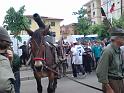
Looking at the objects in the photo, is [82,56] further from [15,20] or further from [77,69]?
[15,20]

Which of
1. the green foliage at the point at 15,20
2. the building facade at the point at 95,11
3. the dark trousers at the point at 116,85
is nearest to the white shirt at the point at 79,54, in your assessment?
the green foliage at the point at 15,20

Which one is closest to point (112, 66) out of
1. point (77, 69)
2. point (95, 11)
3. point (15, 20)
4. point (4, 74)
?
point (4, 74)

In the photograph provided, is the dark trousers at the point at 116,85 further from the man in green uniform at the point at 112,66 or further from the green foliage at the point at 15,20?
the green foliage at the point at 15,20

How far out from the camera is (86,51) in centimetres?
1902

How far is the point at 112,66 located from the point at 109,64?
80 mm

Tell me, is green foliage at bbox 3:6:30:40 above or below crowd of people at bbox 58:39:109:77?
above

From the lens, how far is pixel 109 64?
17.9ft

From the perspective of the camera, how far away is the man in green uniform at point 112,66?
5352 mm

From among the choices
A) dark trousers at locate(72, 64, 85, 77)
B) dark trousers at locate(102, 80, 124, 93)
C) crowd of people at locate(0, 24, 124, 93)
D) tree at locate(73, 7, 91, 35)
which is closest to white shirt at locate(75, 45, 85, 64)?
dark trousers at locate(72, 64, 85, 77)

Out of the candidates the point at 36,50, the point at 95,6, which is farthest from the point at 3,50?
the point at 95,6

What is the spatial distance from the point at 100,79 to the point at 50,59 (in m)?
4.57

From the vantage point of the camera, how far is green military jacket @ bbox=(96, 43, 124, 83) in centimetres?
534

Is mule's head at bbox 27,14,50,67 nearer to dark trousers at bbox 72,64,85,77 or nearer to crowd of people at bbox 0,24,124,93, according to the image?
crowd of people at bbox 0,24,124,93

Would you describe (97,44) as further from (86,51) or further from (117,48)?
(117,48)
